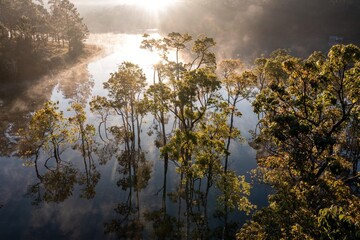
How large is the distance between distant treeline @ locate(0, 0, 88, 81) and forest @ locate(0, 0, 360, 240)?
3905 centimetres

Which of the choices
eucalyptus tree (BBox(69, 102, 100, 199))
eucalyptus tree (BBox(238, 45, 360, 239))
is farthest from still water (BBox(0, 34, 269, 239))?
eucalyptus tree (BBox(238, 45, 360, 239))

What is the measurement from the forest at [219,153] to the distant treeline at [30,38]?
39.0 meters

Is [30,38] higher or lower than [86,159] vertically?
higher

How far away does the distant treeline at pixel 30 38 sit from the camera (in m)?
110

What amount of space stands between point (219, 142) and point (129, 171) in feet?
85.7

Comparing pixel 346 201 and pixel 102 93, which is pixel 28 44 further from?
pixel 346 201

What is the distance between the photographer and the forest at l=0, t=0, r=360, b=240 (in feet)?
76.8

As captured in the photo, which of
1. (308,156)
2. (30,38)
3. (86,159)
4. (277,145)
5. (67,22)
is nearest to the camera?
(308,156)

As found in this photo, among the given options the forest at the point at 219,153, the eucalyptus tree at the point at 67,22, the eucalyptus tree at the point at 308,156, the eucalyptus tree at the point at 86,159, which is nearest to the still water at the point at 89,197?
the eucalyptus tree at the point at 86,159

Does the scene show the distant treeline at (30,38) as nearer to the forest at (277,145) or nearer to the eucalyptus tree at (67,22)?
the eucalyptus tree at (67,22)

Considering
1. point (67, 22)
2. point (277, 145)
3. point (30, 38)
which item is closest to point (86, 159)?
point (277, 145)

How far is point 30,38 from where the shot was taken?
11881 centimetres

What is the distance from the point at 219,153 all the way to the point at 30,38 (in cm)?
10947

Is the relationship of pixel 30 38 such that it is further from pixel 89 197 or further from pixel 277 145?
pixel 277 145
